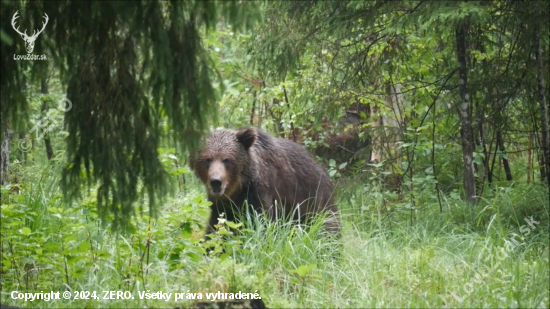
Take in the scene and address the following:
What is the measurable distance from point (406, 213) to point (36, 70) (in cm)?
527

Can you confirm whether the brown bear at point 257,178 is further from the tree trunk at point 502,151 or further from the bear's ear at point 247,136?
the tree trunk at point 502,151

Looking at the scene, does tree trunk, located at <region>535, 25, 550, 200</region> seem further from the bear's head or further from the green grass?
the bear's head

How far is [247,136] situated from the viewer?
7984 millimetres

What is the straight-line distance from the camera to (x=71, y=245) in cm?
629

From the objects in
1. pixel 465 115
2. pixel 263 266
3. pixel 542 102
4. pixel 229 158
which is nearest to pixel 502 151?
pixel 465 115

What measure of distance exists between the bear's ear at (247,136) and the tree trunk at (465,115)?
2.53 m

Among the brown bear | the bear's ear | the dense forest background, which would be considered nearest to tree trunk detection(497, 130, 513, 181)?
the dense forest background

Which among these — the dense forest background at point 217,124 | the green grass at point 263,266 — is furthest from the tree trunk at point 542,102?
the green grass at point 263,266

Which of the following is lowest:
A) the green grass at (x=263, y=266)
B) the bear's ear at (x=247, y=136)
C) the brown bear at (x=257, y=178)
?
the green grass at (x=263, y=266)

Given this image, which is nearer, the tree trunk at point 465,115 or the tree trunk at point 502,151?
the tree trunk at point 465,115

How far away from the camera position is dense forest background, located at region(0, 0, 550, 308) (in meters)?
4.61

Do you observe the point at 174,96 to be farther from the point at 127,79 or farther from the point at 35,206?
the point at 35,206

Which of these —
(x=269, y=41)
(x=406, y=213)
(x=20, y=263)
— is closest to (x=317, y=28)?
(x=269, y=41)

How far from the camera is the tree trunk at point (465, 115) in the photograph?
8.15 m
